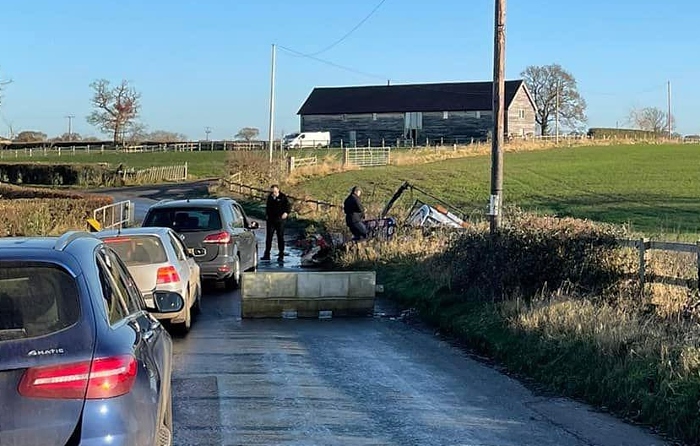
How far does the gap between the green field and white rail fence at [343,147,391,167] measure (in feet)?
11.6

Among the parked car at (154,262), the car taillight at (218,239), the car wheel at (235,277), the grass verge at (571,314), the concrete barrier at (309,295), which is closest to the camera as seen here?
the grass verge at (571,314)

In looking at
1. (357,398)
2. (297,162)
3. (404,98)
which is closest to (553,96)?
(404,98)

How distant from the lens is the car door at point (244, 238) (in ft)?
59.4

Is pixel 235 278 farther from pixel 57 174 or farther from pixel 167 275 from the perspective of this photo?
pixel 57 174

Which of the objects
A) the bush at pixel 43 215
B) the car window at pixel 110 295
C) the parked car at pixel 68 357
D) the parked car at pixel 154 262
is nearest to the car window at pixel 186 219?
the parked car at pixel 154 262

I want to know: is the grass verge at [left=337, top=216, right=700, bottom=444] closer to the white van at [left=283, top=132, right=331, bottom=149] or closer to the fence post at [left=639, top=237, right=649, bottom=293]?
the fence post at [left=639, top=237, right=649, bottom=293]

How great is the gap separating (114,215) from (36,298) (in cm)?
2808

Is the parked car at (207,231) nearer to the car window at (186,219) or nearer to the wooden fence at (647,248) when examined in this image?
the car window at (186,219)

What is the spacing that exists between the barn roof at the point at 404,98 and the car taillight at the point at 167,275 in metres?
82.9

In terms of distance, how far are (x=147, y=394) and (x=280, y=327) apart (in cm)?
878

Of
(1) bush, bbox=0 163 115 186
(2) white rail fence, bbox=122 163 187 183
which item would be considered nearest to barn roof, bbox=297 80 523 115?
(2) white rail fence, bbox=122 163 187 183

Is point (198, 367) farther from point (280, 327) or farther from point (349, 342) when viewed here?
point (280, 327)

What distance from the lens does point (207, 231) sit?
16953mm

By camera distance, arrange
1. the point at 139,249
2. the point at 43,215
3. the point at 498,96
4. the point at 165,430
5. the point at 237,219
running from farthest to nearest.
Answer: the point at 43,215, the point at 237,219, the point at 498,96, the point at 139,249, the point at 165,430
